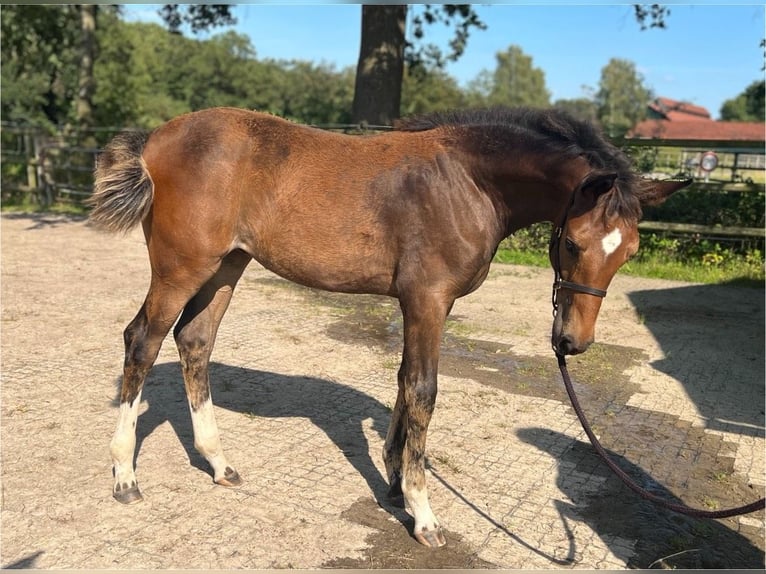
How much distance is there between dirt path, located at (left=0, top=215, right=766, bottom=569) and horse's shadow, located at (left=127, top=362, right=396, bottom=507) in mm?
21

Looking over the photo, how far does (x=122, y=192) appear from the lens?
330 cm

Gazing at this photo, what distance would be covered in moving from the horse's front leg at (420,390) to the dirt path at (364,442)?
14 centimetres

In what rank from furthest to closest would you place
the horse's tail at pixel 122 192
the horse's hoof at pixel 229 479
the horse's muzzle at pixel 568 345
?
the horse's hoof at pixel 229 479, the horse's tail at pixel 122 192, the horse's muzzle at pixel 568 345

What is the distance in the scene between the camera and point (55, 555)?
284 cm

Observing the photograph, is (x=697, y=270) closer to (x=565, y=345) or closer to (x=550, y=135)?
(x=550, y=135)

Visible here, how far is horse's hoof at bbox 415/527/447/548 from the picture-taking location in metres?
3.06

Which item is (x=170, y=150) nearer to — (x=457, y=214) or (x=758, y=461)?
(x=457, y=214)

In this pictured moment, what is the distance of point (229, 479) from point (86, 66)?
1687 centimetres

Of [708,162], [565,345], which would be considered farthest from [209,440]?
[708,162]

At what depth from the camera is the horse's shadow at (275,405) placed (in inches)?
163

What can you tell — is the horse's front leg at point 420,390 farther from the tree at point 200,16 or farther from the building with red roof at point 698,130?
the building with red roof at point 698,130

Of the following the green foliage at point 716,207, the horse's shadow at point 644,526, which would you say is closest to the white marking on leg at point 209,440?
the horse's shadow at point 644,526

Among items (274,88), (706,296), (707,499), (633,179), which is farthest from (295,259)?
(274,88)

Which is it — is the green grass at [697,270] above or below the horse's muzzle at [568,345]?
below
